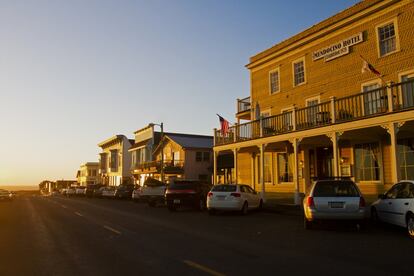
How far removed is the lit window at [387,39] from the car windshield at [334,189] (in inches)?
358

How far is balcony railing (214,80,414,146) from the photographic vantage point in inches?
686

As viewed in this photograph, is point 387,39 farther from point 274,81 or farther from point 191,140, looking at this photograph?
point 191,140

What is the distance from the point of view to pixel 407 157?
18547 mm

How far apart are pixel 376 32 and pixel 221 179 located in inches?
967

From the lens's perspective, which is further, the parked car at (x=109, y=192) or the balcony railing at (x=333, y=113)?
the parked car at (x=109, y=192)

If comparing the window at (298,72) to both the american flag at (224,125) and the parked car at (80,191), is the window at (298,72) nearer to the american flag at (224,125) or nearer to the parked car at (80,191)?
the american flag at (224,125)

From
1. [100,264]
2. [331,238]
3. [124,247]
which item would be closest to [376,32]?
[331,238]

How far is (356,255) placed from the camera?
877 cm

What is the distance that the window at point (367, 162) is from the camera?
20.0 m

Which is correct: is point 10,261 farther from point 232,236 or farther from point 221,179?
point 221,179

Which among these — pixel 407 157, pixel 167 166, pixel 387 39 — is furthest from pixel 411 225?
pixel 167 166

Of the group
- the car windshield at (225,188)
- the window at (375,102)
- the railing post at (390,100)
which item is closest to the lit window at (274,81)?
the window at (375,102)

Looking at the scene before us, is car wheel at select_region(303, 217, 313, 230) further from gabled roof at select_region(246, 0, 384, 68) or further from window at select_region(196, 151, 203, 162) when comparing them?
window at select_region(196, 151, 203, 162)

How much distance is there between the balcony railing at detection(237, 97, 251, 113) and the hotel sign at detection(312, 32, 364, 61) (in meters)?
7.78
